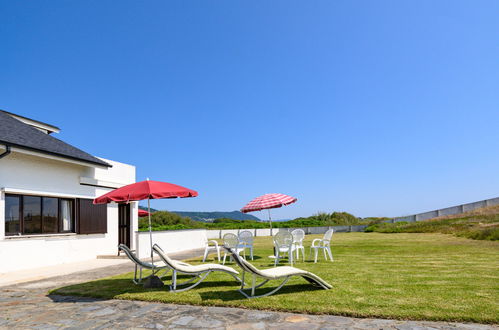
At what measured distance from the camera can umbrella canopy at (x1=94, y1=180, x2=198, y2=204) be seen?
255 inches

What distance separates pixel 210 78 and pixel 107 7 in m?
7.17

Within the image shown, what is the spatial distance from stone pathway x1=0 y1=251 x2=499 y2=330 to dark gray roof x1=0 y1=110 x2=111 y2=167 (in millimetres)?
5435

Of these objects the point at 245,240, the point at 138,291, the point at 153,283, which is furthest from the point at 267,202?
the point at 138,291

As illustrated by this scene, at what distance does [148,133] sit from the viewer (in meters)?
26.4

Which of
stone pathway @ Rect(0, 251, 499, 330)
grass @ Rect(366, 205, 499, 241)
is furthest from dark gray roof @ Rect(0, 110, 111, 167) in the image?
grass @ Rect(366, 205, 499, 241)

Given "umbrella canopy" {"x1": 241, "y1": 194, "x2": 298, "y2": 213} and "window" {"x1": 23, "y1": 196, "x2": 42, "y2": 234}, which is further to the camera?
"umbrella canopy" {"x1": 241, "y1": 194, "x2": 298, "y2": 213}

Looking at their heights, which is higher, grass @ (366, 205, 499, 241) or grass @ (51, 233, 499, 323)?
grass @ (51, 233, 499, 323)

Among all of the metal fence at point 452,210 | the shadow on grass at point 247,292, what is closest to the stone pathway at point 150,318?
the shadow on grass at point 247,292

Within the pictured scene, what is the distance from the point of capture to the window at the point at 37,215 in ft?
33.6

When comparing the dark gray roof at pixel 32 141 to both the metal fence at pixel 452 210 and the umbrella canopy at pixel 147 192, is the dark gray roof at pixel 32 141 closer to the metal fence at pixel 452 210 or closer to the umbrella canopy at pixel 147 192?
the umbrella canopy at pixel 147 192

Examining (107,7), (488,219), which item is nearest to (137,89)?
(107,7)

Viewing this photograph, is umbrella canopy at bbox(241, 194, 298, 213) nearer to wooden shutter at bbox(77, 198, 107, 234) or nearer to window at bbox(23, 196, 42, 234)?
wooden shutter at bbox(77, 198, 107, 234)

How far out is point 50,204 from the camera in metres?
11.6

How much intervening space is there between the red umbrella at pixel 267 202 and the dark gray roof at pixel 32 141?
569cm
